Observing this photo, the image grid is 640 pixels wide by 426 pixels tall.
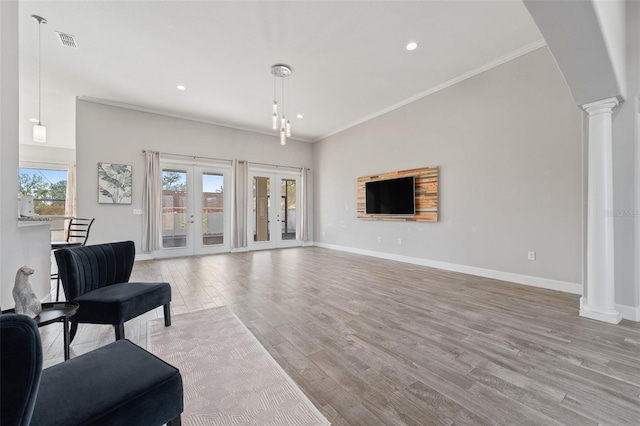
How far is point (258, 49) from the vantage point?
12.6ft

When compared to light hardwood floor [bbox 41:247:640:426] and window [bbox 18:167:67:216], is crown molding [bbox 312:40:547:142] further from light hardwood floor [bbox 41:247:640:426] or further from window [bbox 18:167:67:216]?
window [bbox 18:167:67:216]

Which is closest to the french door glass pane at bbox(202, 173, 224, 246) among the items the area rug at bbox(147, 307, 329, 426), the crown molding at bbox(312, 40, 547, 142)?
the crown molding at bbox(312, 40, 547, 142)

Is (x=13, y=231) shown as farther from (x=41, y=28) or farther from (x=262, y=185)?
(x=262, y=185)

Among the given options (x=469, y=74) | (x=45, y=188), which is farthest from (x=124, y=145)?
(x=469, y=74)

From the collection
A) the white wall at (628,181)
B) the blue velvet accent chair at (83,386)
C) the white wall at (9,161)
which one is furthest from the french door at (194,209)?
the white wall at (628,181)

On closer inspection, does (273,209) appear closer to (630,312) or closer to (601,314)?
(601,314)

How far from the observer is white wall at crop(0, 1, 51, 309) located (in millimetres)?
2266

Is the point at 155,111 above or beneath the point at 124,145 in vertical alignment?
above

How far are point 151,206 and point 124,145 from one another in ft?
4.79

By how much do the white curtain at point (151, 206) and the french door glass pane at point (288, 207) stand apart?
333cm

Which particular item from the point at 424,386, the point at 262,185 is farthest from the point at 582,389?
the point at 262,185

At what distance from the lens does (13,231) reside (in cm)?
244

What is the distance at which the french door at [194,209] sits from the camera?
21.4ft

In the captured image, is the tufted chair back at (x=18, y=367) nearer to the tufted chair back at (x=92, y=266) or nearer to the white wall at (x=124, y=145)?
the tufted chair back at (x=92, y=266)
